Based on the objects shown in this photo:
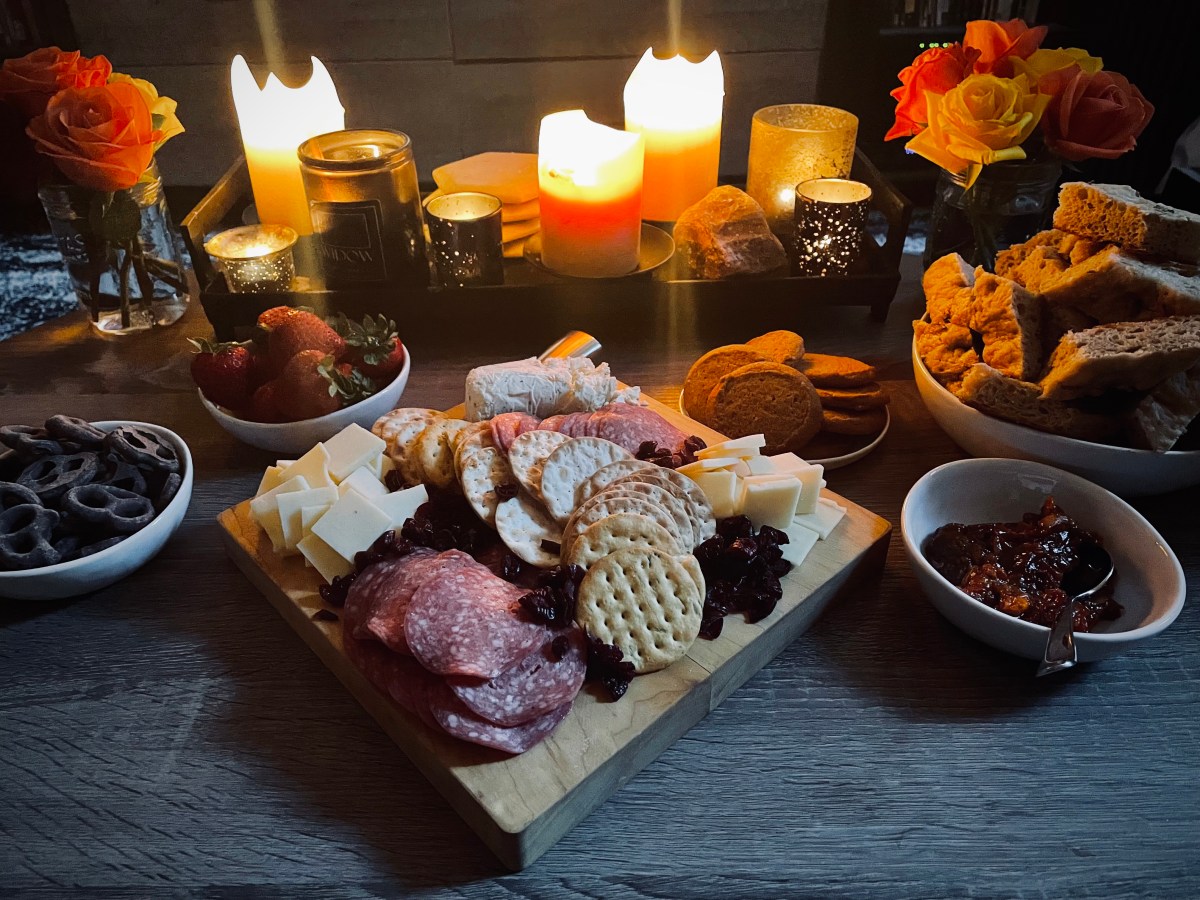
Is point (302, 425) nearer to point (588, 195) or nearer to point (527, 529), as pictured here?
point (527, 529)

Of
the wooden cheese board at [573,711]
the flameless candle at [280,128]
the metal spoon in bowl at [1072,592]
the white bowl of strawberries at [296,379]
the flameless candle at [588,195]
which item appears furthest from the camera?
the flameless candle at [280,128]

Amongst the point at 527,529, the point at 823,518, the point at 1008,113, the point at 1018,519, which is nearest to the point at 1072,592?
the point at 1018,519

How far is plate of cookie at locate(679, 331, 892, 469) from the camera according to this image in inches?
46.9

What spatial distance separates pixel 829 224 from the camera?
1.48 meters

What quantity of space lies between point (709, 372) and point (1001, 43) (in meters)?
0.67

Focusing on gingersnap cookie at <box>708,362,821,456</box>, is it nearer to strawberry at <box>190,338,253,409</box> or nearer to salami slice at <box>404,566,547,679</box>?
salami slice at <box>404,566,547,679</box>

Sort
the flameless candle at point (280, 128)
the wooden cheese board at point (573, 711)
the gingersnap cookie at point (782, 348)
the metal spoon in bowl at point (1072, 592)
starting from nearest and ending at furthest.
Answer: the wooden cheese board at point (573, 711) → the metal spoon in bowl at point (1072, 592) → the gingersnap cookie at point (782, 348) → the flameless candle at point (280, 128)

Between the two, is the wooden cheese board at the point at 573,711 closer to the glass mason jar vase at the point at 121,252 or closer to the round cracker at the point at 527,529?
the round cracker at the point at 527,529

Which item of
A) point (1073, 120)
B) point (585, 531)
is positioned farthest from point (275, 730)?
point (1073, 120)

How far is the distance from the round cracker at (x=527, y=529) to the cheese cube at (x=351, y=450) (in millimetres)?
179

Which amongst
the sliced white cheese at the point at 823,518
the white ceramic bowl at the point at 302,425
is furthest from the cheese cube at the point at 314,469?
the sliced white cheese at the point at 823,518

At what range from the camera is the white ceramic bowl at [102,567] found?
3.15ft

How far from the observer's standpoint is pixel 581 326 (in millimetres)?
1564

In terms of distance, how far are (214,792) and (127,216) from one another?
100 centimetres
